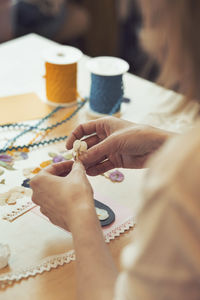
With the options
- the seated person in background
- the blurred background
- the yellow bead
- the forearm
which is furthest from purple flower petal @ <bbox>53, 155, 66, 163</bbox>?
the seated person in background

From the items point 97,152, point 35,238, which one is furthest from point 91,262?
point 97,152

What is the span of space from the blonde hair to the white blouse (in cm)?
7

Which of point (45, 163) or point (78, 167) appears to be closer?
point (78, 167)

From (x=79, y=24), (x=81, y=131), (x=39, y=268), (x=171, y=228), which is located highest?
(x=171, y=228)

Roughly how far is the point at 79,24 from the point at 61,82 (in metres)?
1.69

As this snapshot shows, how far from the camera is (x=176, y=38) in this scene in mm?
562

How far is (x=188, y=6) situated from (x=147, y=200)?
0.23 metres

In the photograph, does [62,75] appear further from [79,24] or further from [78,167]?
[79,24]

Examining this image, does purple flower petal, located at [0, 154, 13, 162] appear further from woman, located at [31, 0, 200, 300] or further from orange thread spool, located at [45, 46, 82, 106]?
woman, located at [31, 0, 200, 300]

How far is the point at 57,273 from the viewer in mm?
884

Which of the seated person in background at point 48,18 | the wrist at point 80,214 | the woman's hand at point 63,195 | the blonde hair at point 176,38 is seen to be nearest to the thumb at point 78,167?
the woman's hand at point 63,195

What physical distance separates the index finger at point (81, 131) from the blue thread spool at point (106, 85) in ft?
0.91

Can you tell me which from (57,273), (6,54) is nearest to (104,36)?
(6,54)

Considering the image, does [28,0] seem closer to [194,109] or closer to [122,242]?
[122,242]
